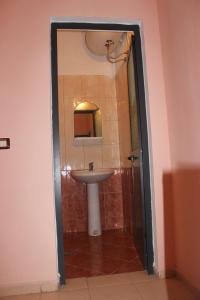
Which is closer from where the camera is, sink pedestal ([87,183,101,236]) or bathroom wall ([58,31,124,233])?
sink pedestal ([87,183,101,236])

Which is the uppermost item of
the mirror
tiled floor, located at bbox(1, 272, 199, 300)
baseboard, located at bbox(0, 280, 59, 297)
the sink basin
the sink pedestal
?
the mirror

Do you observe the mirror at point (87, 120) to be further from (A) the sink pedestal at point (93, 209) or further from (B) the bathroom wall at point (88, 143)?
(A) the sink pedestal at point (93, 209)

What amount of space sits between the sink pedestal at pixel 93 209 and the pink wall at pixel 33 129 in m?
1.26

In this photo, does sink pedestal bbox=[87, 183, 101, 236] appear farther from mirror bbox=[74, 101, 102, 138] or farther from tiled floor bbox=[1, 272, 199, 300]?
tiled floor bbox=[1, 272, 199, 300]

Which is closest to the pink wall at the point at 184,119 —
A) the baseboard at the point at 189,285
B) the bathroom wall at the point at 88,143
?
the baseboard at the point at 189,285

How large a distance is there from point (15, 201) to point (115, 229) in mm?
1883

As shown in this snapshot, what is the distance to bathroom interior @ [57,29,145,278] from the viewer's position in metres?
3.00

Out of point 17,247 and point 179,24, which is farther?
point 17,247

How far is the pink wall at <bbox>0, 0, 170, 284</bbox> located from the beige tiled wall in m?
1.46

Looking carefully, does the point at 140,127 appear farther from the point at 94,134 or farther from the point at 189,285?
the point at 94,134

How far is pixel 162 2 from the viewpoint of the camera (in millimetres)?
1852

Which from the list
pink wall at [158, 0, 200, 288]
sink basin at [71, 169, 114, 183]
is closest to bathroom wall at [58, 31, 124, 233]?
sink basin at [71, 169, 114, 183]

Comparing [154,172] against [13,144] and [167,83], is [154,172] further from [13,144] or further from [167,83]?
[13,144]

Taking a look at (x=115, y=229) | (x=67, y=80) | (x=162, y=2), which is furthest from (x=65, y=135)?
(x=162, y=2)
